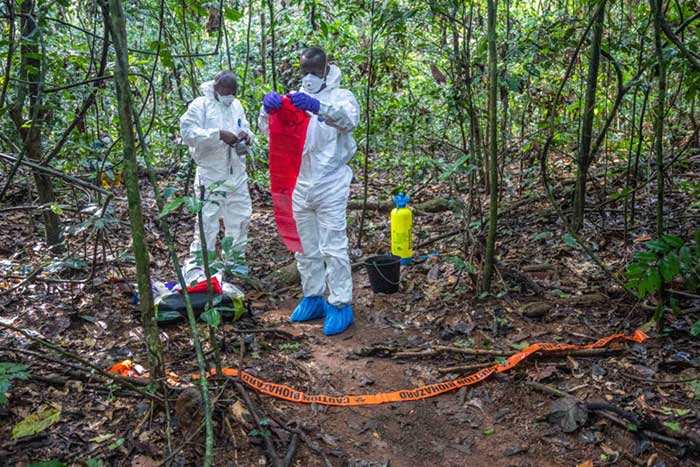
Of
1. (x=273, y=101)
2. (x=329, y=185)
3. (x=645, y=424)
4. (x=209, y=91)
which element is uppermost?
(x=209, y=91)

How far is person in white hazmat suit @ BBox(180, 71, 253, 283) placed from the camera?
4770mm

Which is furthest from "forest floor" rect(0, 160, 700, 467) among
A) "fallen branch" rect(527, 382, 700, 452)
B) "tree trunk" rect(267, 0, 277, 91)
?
Result: "tree trunk" rect(267, 0, 277, 91)

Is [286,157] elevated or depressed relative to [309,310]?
elevated

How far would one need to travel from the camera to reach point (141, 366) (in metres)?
3.13

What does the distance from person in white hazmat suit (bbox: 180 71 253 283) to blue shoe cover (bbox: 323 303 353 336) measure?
1.28 metres

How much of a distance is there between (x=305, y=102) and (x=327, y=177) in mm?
587

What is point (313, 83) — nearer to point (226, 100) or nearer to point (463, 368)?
point (226, 100)

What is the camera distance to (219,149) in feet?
16.4

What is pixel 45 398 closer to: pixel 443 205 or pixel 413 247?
pixel 413 247

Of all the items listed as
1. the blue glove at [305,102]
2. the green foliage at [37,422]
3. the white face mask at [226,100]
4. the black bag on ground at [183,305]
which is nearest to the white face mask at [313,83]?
the blue glove at [305,102]

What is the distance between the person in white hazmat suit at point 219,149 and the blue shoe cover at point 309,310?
96 centimetres

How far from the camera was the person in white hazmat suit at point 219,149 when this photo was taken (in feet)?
15.6

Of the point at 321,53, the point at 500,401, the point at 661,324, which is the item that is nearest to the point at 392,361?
the point at 500,401

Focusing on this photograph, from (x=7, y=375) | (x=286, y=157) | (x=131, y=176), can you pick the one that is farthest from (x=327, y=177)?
(x=7, y=375)
